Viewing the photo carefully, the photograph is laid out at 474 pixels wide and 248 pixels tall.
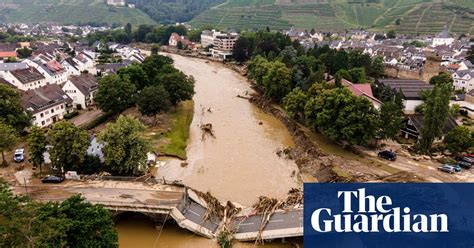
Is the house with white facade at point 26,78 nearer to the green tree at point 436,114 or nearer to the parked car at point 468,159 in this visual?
the green tree at point 436,114

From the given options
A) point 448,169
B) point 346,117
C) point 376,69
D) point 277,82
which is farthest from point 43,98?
point 376,69

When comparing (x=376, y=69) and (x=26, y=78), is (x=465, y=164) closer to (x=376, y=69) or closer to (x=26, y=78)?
(x=376, y=69)

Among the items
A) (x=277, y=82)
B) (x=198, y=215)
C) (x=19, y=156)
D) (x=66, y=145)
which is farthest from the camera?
(x=277, y=82)

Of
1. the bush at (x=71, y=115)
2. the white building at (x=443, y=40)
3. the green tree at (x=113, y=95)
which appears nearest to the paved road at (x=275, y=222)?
the green tree at (x=113, y=95)

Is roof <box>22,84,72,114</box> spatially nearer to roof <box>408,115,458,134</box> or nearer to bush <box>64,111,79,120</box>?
bush <box>64,111,79,120</box>

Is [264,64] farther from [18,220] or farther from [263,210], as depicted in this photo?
[18,220]

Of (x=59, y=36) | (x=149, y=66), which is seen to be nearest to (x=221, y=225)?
(x=149, y=66)
